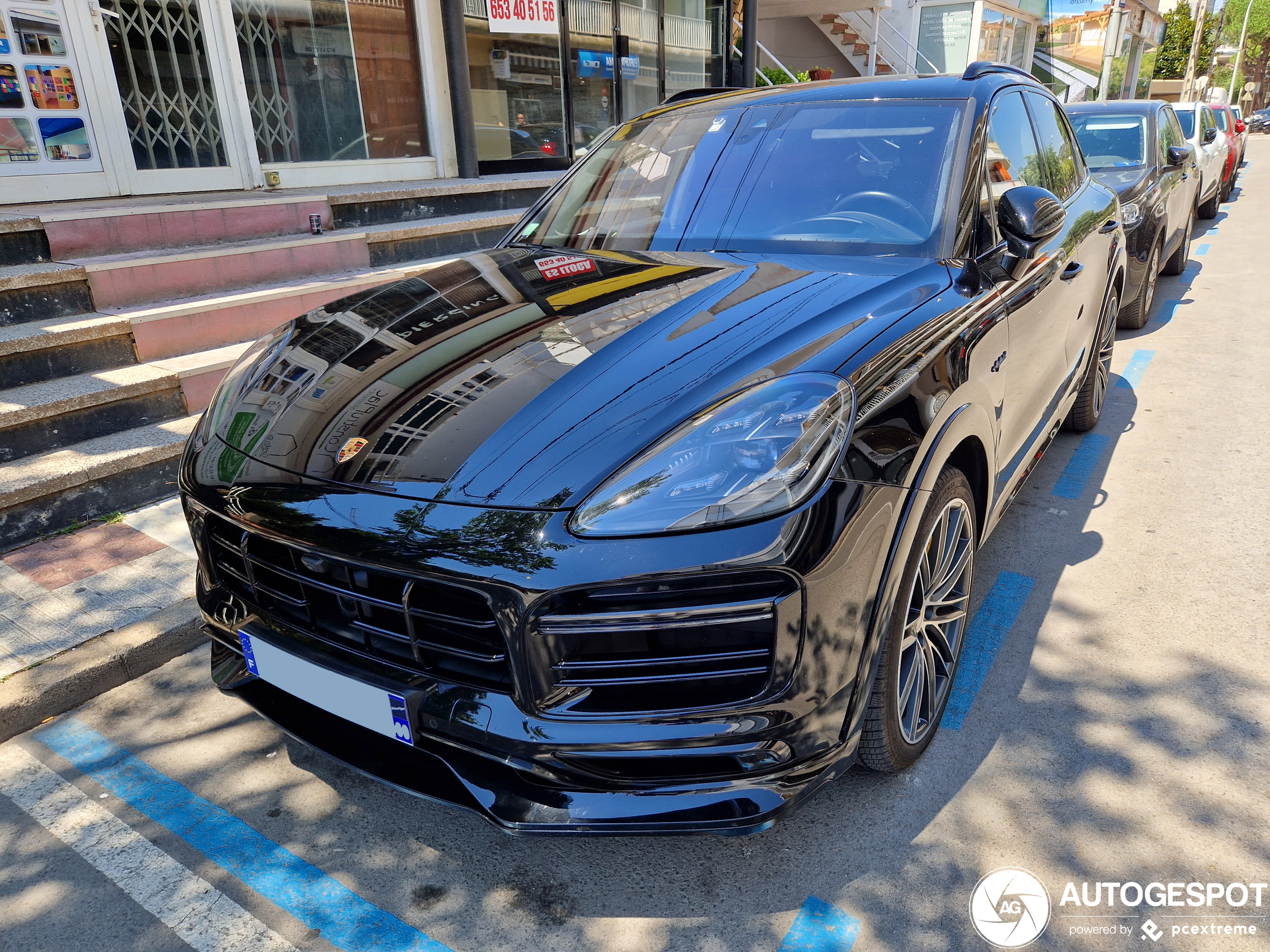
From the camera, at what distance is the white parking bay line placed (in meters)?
1.96

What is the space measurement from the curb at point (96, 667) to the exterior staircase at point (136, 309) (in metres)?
1.05

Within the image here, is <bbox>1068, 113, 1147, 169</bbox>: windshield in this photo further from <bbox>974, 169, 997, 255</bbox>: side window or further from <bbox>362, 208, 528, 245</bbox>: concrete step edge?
<bbox>974, 169, 997, 255</bbox>: side window

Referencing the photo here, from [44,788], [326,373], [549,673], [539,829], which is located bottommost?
[44,788]

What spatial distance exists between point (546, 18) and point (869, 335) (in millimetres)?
9018

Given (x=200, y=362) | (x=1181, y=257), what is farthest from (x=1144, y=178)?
(x=200, y=362)

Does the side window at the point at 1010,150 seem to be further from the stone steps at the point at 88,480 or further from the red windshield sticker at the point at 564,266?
the stone steps at the point at 88,480

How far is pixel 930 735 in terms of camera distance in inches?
93.3

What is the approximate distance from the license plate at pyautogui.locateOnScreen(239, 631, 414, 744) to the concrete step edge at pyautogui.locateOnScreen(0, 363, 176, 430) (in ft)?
8.36

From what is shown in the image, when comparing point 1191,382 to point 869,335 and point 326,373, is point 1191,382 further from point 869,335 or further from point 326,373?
point 326,373

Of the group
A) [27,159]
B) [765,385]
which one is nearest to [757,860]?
[765,385]

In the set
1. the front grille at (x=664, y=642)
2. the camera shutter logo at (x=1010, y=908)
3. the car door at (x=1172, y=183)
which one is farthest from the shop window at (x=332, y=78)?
the camera shutter logo at (x=1010, y=908)

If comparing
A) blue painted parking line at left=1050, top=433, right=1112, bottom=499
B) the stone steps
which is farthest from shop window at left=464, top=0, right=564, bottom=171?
blue painted parking line at left=1050, top=433, right=1112, bottom=499

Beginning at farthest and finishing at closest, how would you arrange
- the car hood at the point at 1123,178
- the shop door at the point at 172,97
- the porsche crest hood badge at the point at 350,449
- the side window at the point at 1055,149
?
the car hood at the point at 1123,178 → the shop door at the point at 172,97 → the side window at the point at 1055,149 → the porsche crest hood badge at the point at 350,449

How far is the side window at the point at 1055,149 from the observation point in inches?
142
